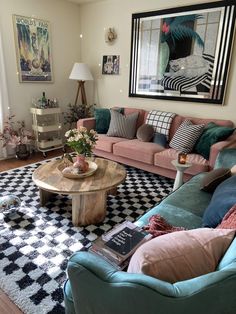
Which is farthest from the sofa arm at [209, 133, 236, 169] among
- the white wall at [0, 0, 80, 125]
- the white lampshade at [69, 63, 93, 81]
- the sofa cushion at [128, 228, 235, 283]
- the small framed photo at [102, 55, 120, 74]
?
the white wall at [0, 0, 80, 125]

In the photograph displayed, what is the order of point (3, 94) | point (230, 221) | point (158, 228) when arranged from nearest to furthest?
point (230, 221) → point (158, 228) → point (3, 94)

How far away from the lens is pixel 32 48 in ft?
12.3

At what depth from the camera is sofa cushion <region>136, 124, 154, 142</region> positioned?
3.40m

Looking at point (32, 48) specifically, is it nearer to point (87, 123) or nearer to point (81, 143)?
point (87, 123)

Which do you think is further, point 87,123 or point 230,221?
point 87,123

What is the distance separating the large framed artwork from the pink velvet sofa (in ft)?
1.43

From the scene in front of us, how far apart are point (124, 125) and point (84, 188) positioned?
1837mm

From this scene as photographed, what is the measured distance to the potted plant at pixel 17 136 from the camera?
358 centimetres

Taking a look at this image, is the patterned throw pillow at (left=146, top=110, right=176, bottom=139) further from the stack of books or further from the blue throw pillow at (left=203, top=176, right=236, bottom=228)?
the stack of books

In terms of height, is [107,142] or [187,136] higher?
[187,136]

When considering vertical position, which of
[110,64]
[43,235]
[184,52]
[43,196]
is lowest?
[43,235]

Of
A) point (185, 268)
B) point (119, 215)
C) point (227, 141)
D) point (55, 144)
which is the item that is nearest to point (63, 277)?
point (119, 215)

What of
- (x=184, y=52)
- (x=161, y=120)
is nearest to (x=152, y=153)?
(x=161, y=120)

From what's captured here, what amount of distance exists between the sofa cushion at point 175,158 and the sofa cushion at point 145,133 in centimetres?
42
